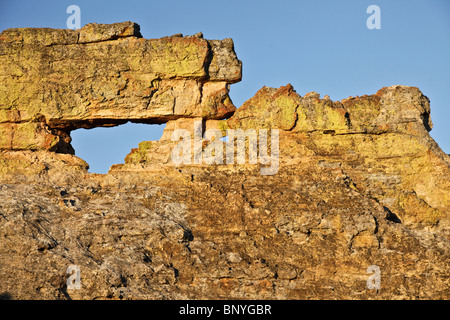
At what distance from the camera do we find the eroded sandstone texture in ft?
53.3

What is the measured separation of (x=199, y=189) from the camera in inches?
752

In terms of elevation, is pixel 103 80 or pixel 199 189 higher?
pixel 103 80

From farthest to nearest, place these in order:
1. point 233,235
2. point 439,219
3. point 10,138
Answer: point 10,138 → point 439,219 → point 233,235

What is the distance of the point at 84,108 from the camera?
67.9ft

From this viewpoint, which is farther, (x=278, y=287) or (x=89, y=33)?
(x=89, y=33)

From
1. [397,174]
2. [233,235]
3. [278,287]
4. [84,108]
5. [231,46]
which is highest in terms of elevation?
[231,46]

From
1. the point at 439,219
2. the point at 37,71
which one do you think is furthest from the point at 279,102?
the point at 37,71

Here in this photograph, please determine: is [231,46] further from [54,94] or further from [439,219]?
[439,219]

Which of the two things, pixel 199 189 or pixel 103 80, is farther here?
pixel 103 80

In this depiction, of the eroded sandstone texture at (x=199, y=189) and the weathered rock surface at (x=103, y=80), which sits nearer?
the eroded sandstone texture at (x=199, y=189)

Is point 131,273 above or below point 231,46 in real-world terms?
below

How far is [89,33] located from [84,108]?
6.97 ft

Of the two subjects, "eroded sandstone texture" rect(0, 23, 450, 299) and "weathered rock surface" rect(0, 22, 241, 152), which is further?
"weathered rock surface" rect(0, 22, 241, 152)

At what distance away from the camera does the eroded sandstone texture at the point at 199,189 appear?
16.2 metres
